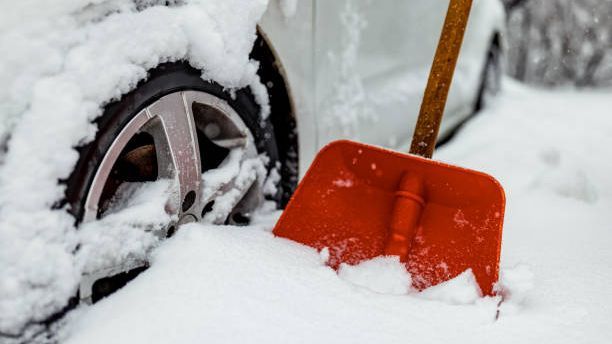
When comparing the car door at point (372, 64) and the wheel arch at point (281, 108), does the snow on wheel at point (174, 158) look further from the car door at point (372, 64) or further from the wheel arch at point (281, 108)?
the car door at point (372, 64)

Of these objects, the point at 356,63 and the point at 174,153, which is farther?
the point at 356,63

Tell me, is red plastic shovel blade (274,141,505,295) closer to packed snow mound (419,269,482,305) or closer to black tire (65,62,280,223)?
packed snow mound (419,269,482,305)

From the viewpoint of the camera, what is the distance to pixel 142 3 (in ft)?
3.97

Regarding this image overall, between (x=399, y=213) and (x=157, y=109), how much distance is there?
731mm

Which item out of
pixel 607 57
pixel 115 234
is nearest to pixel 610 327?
pixel 115 234

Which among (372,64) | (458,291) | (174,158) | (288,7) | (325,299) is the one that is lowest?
(458,291)

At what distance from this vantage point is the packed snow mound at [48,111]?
0.98 metres

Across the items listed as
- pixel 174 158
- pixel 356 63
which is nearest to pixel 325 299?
pixel 174 158

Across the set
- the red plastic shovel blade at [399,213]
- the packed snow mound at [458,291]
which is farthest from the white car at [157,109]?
the packed snow mound at [458,291]

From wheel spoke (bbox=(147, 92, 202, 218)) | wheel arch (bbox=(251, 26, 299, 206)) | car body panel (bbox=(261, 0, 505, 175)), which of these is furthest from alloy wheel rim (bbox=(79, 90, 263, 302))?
car body panel (bbox=(261, 0, 505, 175))

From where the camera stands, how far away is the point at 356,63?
200 cm

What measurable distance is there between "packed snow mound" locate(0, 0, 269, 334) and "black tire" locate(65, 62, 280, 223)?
0.07 ft

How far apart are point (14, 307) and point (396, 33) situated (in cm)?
180

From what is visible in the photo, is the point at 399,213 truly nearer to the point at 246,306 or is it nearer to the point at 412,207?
the point at 412,207
